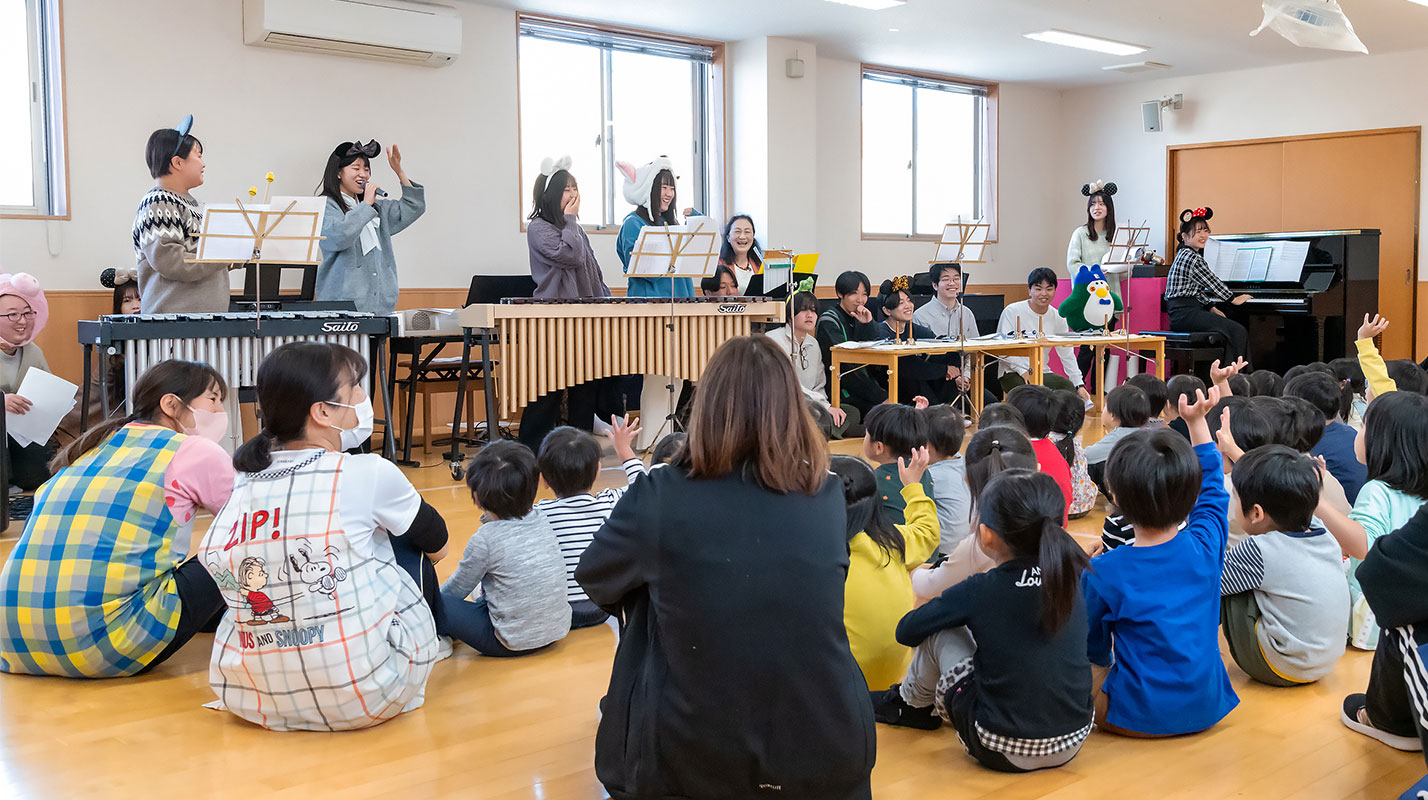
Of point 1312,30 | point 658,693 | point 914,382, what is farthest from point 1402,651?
A: point 914,382

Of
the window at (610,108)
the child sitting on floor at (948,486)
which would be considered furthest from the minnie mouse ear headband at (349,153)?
the child sitting on floor at (948,486)

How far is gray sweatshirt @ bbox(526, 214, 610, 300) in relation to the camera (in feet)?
21.2

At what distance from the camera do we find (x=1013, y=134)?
38.7ft

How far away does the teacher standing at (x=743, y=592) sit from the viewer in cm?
192

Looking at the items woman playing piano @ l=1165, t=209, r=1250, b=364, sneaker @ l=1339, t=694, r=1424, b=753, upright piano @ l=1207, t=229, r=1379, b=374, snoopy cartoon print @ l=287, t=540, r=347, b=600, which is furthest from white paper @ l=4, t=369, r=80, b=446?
upright piano @ l=1207, t=229, r=1379, b=374

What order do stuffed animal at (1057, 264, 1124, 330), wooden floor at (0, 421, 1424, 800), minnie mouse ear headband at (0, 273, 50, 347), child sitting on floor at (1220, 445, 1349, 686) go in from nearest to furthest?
1. wooden floor at (0, 421, 1424, 800)
2. child sitting on floor at (1220, 445, 1349, 686)
3. minnie mouse ear headband at (0, 273, 50, 347)
4. stuffed animal at (1057, 264, 1124, 330)

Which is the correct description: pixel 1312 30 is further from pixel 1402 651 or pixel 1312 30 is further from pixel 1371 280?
pixel 1371 280

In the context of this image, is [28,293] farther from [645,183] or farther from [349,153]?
[645,183]

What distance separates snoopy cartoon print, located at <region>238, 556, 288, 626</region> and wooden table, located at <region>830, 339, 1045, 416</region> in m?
4.62

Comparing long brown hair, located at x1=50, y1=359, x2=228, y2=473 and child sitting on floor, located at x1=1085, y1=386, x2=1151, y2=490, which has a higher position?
long brown hair, located at x1=50, y1=359, x2=228, y2=473

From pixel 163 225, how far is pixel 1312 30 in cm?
528

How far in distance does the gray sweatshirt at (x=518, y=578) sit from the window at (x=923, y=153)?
7.90 metres

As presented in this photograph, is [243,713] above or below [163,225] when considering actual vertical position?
below

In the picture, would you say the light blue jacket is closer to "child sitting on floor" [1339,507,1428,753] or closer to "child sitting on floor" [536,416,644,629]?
"child sitting on floor" [536,416,644,629]
